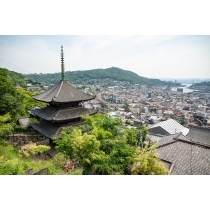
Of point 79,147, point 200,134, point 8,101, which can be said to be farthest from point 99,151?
point 200,134

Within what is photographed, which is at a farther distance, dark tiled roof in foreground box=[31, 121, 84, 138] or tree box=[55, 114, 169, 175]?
dark tiled roof in foreground box=[31, 121, 84, 138]

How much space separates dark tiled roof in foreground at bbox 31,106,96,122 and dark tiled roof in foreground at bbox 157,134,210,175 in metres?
3.47

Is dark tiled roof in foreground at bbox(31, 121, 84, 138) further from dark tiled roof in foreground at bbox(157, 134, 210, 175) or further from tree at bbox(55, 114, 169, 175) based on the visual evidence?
dark tiled roof in foreground at bbox(157, 134, 210, 175)

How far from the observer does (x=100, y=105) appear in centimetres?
3173

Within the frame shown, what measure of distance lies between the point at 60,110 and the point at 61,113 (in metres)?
0.15

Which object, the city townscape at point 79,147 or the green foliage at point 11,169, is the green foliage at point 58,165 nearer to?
the city townscape at point 79,147

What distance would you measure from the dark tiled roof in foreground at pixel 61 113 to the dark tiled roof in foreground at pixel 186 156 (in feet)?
11.4

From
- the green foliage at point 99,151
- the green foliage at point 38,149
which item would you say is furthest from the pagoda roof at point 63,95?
the green foliage at point 99,151

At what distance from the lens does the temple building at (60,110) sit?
28.1ft

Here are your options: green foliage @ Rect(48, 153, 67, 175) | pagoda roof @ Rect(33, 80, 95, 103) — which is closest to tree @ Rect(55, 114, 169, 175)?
green foliage @ Rect(48, 153, 67, 175)

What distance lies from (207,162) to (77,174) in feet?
13.3

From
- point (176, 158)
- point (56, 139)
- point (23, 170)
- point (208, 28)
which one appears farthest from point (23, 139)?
point (208, 28)

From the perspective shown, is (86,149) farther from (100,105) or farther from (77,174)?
(100,105)

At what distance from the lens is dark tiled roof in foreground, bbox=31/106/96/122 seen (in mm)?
8539
